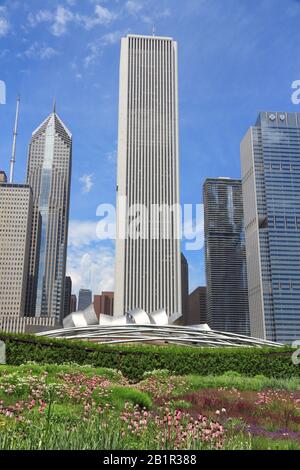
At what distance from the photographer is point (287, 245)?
148 meters

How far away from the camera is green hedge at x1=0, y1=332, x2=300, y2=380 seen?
1941cm

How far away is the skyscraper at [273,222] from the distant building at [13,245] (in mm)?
76969

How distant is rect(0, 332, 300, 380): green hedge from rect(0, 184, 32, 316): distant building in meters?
147

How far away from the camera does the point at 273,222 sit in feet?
498

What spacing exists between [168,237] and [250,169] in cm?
6623

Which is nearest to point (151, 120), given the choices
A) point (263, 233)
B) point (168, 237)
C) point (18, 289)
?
point (168, 237)

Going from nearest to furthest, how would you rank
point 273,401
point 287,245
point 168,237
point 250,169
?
1. point 273,401
2. point 168,237
3. point 287,245
4. point 250,169

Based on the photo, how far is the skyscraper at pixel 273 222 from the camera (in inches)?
5659

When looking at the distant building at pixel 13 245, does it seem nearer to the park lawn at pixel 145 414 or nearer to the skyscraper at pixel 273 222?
the skyscraper at pixel 273 222

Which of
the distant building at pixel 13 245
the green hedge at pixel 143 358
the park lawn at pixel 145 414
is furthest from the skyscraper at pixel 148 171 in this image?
the park lawn at pixel 145 414

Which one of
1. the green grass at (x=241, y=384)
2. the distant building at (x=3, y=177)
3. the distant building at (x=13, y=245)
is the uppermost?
the distant building at (x=3, y=177)

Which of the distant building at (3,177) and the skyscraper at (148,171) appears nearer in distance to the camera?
the skyscraper at (148,171)

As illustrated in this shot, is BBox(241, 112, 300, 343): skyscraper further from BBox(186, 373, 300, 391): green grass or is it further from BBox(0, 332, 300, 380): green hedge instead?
BBox(186, 373, 300, 391): green grass
